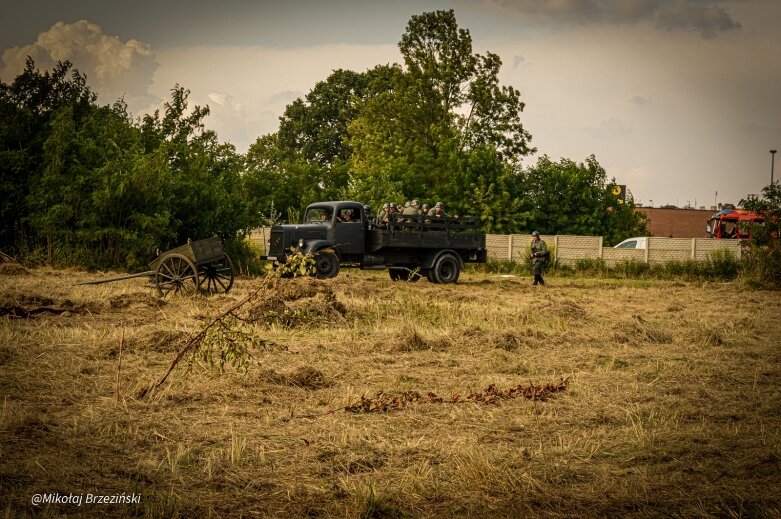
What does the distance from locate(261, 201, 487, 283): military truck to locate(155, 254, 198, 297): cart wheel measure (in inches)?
220

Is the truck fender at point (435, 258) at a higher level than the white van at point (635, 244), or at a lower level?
lower

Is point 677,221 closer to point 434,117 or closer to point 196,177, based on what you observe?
point 434,117

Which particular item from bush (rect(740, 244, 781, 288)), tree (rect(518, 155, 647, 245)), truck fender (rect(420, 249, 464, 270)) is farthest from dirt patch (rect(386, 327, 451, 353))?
tree (rect(518, 155, 647, 245))

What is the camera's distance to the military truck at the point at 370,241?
22.1m

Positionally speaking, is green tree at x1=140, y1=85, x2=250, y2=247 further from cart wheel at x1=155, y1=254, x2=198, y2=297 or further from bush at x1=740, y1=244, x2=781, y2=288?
bush at x1=740, y1=244, x2=781, y2=288

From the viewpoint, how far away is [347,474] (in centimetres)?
551

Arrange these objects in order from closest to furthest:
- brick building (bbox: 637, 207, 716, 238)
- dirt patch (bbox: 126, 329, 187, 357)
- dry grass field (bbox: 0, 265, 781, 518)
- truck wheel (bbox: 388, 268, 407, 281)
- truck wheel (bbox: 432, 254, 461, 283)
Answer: dry grass field (bbox: 0, 265, 781, 518) < dirt patch (bbox: 126, 329, 187, 357) < truck wheel (bbox: 432, 254, 461, 283) < truck wheel (bbox: 388, 268, 407, 281) < brick building (bbox: 637, 207, 716, 238)

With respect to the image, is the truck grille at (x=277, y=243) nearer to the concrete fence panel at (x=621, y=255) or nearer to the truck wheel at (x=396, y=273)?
the truck wheel at (x=396, y=273)

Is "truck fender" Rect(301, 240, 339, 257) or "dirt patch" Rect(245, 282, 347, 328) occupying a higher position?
"truck fender" Rect(301, 240, 339, 257)

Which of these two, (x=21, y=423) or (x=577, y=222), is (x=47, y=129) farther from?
(x=577, y=222)

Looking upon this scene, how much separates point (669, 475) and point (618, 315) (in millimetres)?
10113

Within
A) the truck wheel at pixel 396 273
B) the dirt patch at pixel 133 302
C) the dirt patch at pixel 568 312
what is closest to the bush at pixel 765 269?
the truck wheel at pixel 396 273

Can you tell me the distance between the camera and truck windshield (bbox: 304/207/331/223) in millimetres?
22725

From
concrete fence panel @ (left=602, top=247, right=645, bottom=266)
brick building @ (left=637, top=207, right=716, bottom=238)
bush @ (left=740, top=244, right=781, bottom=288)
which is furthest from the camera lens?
brick building @ (left=637, top=207, right=716, bottom=238)
